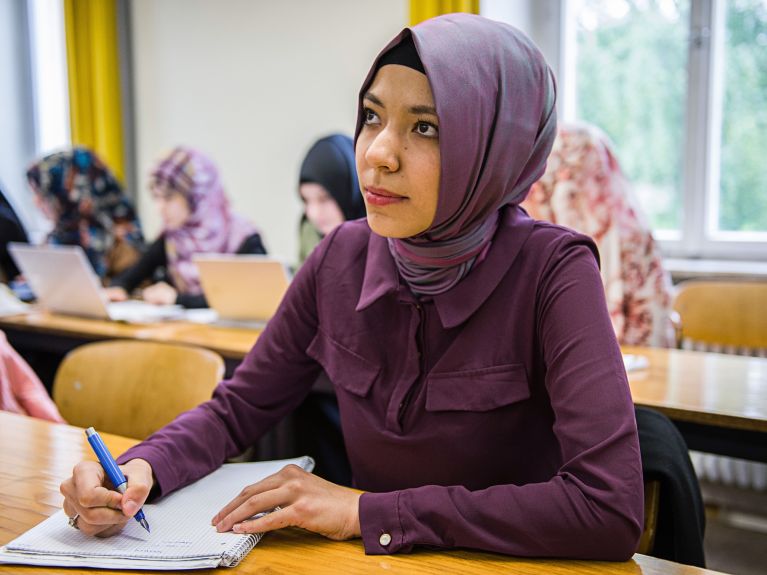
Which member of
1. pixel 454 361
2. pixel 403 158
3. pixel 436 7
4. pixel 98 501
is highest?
pixel 436 7

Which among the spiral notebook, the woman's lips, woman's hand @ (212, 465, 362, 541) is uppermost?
the woman's lips

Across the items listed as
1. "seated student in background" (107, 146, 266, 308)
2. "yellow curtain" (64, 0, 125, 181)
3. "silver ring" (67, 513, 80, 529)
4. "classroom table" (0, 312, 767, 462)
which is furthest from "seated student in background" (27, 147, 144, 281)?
"silver ring" (67, 513, 80, 529)

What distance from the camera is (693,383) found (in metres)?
1.66

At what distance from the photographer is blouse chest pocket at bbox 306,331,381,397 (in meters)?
1.07

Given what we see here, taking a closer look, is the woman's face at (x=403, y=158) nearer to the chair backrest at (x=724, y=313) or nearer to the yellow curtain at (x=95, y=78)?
the chair backrest at (x=724, y=313)

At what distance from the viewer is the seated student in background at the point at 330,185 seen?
2.65 metres

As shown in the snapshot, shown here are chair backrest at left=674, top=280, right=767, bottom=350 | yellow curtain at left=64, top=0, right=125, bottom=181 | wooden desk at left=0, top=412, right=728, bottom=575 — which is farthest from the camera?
yellow curtain at left=64, top=0, right=125, bottom=181

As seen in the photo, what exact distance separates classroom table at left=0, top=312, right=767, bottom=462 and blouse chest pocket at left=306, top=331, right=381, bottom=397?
27.6 inches

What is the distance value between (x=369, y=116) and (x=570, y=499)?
0.54 meters

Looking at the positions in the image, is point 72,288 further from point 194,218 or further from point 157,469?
point 157,469

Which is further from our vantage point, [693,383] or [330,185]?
[330,185]

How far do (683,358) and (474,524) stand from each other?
126 centimetres

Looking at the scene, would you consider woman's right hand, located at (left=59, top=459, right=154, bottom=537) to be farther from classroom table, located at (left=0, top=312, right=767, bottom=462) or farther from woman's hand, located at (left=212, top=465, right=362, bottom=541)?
classroom table, located at (left=0, top=312, right=767, bottom=462)

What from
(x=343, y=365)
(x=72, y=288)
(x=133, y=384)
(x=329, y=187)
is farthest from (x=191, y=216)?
(x=343, y=365)
